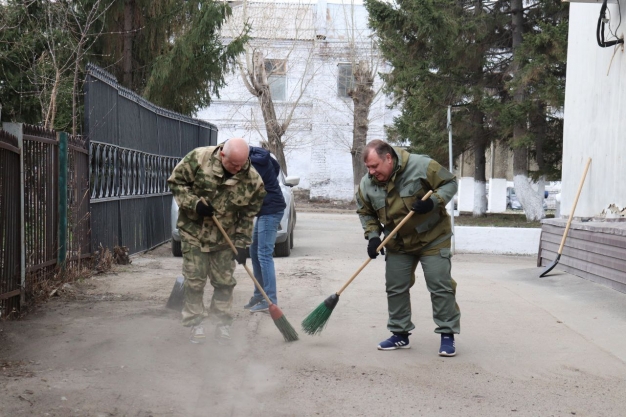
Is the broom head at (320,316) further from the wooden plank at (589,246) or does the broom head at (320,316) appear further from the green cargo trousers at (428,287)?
the wooden plank at (589,246)

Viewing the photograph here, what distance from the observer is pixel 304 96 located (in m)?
36.1

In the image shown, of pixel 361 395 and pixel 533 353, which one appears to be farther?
pixel 533 353

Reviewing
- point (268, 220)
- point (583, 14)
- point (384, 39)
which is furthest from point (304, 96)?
point (268, 220)

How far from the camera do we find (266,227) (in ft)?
26.3

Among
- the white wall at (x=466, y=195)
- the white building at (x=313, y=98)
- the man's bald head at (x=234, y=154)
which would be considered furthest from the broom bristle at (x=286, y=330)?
the white building at (x=313, y=98)

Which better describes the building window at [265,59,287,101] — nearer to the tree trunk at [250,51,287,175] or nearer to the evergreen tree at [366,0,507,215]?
the tree trunk at [250,51,287,175]

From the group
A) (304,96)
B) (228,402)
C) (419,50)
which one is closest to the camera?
(228,402)

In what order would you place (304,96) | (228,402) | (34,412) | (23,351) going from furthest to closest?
1. (304,96)
2. (23,351)
3. (228,402)
4. (34,412)

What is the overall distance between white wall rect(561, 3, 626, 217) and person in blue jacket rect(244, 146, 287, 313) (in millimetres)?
5139

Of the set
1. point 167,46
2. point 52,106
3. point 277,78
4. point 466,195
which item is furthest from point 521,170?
point 277,78

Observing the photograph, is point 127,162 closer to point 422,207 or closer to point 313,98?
point 422,207

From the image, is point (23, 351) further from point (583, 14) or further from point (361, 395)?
point (583, 14)

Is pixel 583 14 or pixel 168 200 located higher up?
pixel 583 14

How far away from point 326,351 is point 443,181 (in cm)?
153
